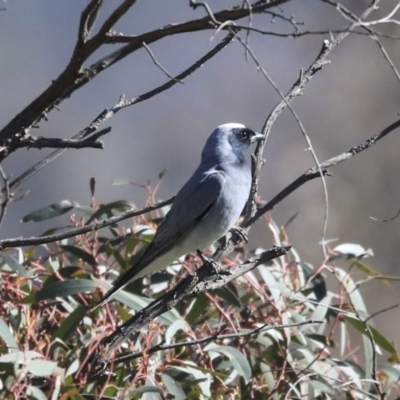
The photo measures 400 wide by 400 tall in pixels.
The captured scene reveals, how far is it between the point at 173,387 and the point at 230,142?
144cm

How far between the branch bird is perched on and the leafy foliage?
0.07 m

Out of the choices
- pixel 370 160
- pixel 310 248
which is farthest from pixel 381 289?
pixel 370 160

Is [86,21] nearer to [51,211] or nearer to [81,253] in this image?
[81,253]

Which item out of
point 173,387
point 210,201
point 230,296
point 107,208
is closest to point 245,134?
point 210,201

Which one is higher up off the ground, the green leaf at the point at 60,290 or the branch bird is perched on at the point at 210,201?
the branch bird is perched on at the point at 210,201

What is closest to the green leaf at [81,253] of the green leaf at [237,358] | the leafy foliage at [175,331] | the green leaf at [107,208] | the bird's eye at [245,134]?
the leafy foliage at [175,331]

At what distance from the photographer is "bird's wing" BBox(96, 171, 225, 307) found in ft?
9.24

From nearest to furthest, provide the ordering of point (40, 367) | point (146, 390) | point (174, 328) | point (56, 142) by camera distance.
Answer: point (56, 142)
point (40, 367)
point (146, 390)
point (174, 328)

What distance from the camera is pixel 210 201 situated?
10.3 feet

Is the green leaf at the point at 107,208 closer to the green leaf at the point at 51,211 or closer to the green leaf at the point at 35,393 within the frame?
the green leaf at the point at 51,211

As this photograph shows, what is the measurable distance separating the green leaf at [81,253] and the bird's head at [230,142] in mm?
894

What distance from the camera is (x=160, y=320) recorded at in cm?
233

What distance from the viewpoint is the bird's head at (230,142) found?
3314 mm

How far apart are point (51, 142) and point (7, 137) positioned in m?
0.12
